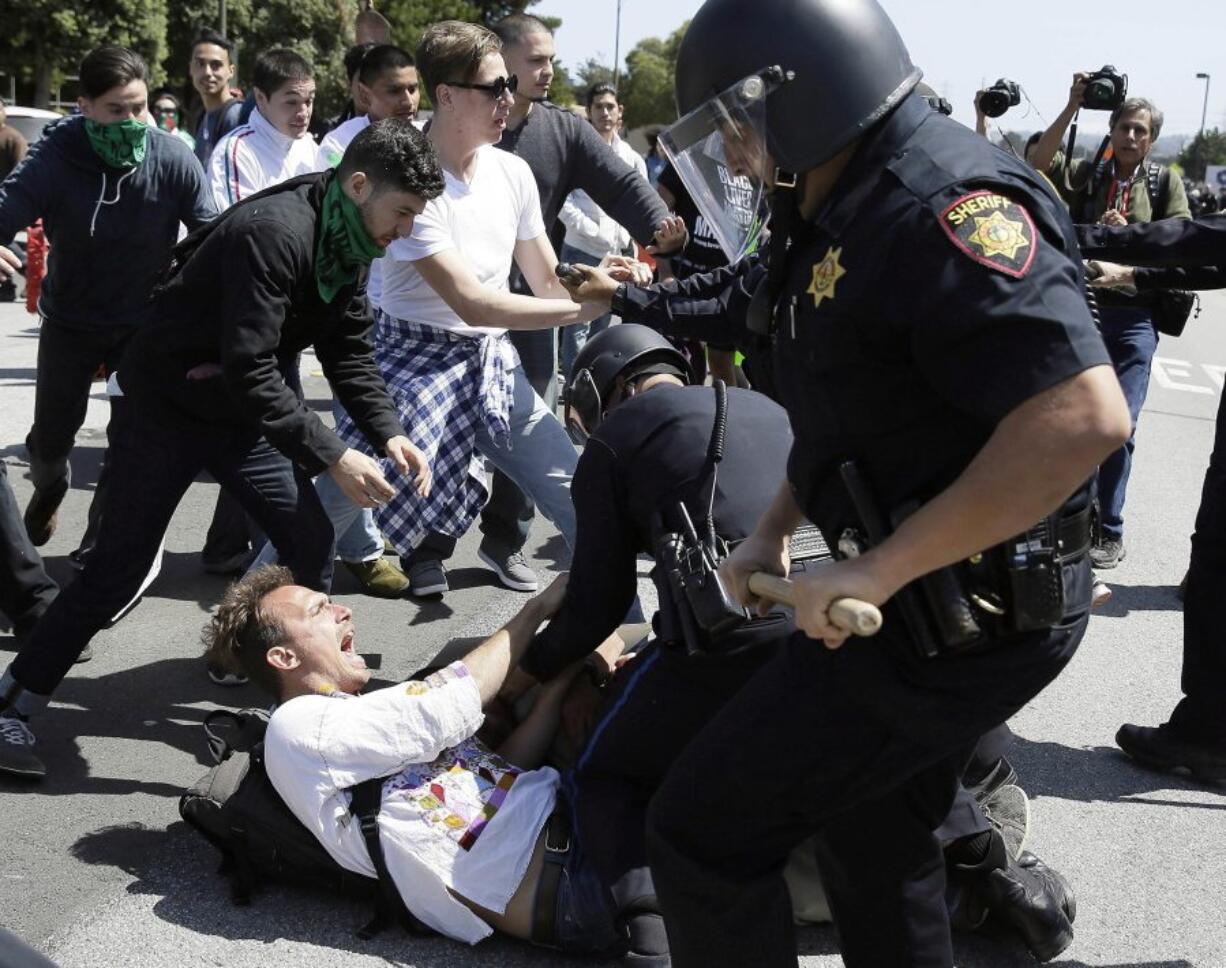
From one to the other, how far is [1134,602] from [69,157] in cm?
434

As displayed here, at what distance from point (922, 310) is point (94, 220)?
4.13m

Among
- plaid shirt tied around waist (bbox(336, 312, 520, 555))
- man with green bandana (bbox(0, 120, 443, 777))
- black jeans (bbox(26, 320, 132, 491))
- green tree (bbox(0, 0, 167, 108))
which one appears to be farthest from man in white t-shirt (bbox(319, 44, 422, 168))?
green tree (bbox(0, 0, 167, 108))

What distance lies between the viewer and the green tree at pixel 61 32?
3238cm

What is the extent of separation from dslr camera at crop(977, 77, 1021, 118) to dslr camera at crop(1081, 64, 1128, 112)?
1.58 feet

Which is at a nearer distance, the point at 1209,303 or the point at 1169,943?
the point at 1169,943

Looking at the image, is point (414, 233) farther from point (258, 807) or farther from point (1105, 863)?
point (1105, 863)

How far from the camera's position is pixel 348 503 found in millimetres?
4953

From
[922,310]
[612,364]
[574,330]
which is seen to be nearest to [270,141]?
[574,330]

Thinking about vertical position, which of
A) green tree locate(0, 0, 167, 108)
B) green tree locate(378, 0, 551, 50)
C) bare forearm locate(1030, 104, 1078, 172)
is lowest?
green tree locate(378, 0, 551, 50)

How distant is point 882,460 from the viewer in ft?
6.76

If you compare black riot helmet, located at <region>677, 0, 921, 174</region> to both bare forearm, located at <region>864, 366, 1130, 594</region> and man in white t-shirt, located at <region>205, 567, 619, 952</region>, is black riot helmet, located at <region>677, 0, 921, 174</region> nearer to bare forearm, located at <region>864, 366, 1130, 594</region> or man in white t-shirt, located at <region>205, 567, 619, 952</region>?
bare forearm, located at <region>864, 366, 1130, 594</region>

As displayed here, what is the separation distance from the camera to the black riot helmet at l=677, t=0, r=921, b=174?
6.77ft

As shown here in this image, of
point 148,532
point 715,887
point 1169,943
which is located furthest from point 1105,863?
point 148,532

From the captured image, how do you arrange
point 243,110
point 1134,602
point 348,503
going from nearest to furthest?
point 348,503, point 1134,602, point 243,110
